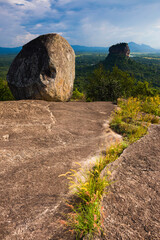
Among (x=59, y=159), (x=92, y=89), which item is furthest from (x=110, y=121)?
(x=92, y=89)

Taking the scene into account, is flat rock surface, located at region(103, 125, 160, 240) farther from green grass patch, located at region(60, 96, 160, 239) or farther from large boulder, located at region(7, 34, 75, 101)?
A: large boulder, located at region(7, 34, 75, 101)

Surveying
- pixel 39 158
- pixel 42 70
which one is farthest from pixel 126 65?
pixel 39 158

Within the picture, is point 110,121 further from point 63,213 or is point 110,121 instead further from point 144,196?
point 63,213

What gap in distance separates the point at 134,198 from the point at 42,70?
7.85m

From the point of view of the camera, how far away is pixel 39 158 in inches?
164

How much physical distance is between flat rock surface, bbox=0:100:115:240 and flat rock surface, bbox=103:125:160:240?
2.93 ft

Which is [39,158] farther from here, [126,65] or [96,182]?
[126,65]

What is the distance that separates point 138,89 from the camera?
32.9 m

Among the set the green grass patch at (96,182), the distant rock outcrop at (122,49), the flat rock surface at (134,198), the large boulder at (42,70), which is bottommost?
the flat rock surface at (134,198)

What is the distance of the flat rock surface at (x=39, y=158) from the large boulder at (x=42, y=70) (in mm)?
1573

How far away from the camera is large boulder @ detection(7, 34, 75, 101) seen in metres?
8.37

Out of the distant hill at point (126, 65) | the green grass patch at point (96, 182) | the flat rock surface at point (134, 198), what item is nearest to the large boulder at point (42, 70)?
the green grass patch at point (96, 182)

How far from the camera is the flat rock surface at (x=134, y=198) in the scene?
248cm

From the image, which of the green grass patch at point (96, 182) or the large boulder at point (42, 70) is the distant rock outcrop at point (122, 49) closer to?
the large boulder at point (42, 70)
